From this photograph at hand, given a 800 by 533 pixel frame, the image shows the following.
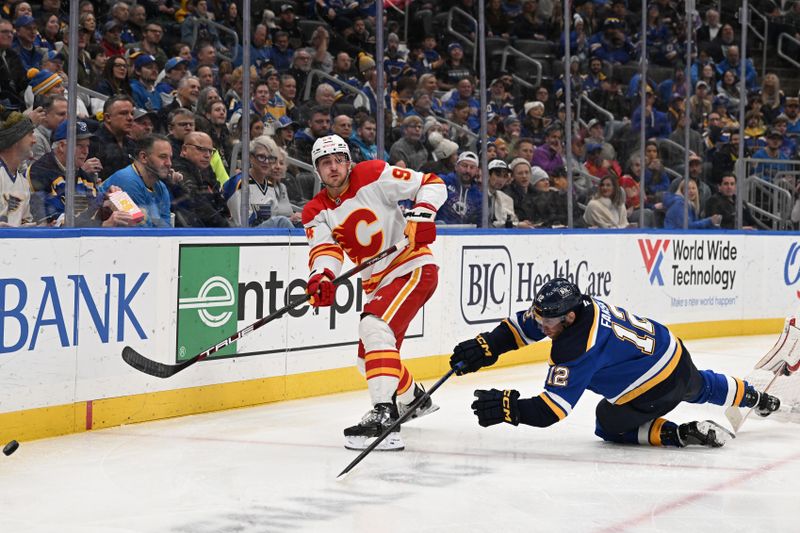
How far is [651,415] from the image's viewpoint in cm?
491

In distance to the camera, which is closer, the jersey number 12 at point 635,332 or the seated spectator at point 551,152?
Result: the jersey number 12 at point 635,332

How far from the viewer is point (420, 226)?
16.9ft

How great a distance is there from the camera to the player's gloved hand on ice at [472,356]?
475 centimetres

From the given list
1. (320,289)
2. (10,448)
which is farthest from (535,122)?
(10,448)

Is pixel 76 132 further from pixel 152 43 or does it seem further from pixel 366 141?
pixel 366 141

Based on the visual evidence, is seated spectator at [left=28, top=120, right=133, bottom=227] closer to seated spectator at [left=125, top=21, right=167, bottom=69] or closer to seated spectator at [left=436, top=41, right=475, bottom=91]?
seated spectator at [left=125, top=21, right=167, bottom=69]

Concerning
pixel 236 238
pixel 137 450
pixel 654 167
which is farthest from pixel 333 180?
pixel 654 167

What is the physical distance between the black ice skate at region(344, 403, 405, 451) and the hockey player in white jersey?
17 millimetres

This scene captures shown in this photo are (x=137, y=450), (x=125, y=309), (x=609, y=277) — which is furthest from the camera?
(x=609, y=277)

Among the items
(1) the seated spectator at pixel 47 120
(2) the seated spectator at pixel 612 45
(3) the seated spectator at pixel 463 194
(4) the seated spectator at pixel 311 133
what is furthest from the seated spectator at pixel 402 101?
(1) the seated spectator at pixel 47 120

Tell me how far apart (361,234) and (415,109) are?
253 cm

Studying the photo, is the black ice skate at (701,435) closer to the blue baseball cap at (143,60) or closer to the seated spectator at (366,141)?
the seated spectator at (366,141)

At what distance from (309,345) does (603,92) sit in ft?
13.2

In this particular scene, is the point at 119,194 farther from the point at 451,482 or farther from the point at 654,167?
the point at 654,167
